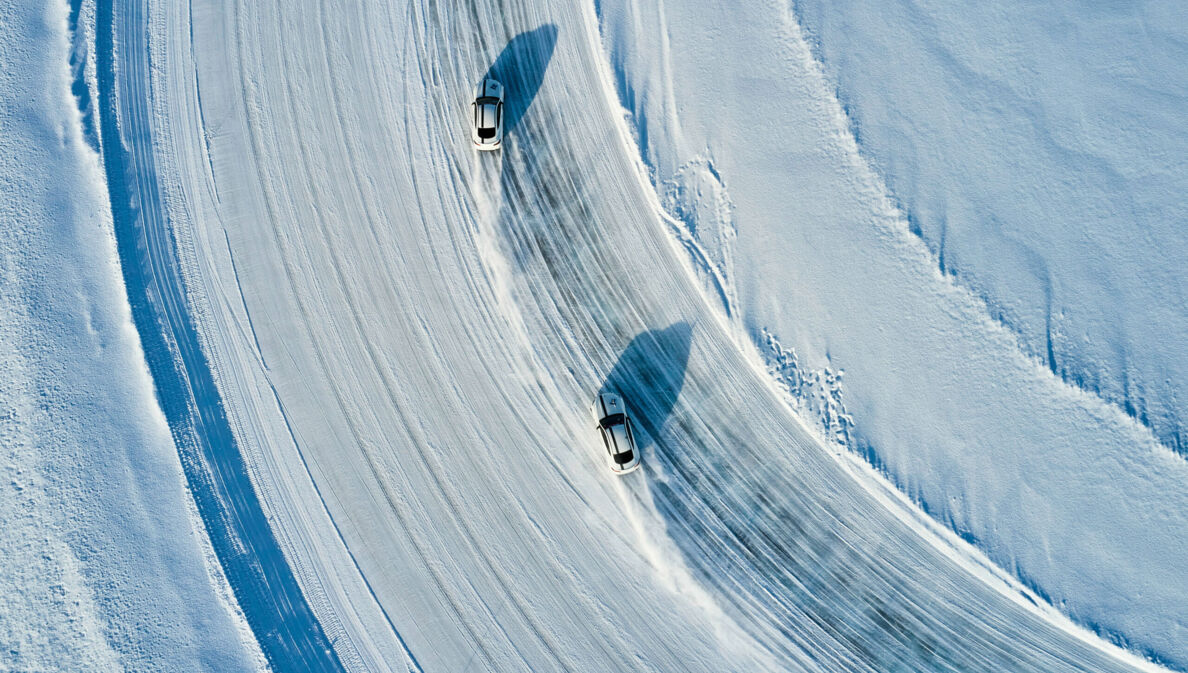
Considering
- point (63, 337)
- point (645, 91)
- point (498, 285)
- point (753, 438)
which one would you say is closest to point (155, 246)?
point (63, 337)

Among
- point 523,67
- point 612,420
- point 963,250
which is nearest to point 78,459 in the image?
point 612,420

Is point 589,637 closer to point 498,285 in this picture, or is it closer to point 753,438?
point 753,438

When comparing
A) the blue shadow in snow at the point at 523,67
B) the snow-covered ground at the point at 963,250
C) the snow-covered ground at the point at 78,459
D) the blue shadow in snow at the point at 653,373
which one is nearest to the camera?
the snow-covered ground at the point at 78,459

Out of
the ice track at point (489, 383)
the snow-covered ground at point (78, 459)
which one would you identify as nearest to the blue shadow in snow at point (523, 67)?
the ice track at point (489, 383)

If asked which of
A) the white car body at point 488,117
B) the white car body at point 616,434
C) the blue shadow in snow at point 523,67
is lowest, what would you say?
the white car body at point 616,434

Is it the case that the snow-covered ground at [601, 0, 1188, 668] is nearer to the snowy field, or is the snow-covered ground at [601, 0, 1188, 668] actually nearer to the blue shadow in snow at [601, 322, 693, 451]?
the snowy field

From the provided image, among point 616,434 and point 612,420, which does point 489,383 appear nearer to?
point 612,420

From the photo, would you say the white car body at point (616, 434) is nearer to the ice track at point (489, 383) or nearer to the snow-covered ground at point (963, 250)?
the ice track at point (489, 383)
